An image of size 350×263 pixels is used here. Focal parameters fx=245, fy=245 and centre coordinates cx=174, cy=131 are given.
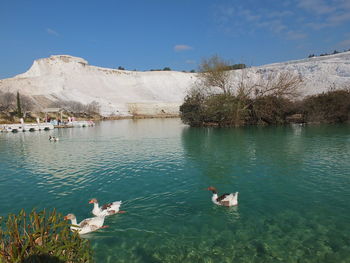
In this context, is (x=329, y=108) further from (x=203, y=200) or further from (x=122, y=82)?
(x=122, y=82)

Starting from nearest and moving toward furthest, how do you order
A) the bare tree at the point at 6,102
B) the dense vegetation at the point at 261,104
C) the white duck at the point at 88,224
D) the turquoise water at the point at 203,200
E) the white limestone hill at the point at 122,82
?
the turquoise water at the point at 203,200 < the white duck at the point at 88,224 < the dense vegetation at the point at 261,104 < the bare tree at the point at 6,102 < the white limestone hill at the point at 122,82

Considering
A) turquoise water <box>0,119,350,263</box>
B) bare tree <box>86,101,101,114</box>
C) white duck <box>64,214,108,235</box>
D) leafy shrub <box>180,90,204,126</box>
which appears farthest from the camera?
bare tree <box>86,101,101,114</box>

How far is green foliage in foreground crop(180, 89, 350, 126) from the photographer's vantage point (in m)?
36.0

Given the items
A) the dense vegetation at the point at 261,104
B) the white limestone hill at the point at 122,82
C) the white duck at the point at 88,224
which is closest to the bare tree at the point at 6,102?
the white limestone hill at the point at 122,82

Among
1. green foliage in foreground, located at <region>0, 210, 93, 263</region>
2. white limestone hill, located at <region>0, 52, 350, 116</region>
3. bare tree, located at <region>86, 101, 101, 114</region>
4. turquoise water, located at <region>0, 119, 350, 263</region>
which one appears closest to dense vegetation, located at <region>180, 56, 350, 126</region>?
turquoise water, located at <region>0, 119, 350, 263</region>

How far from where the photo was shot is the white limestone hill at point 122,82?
6719 cm

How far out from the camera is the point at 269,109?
36062 mm

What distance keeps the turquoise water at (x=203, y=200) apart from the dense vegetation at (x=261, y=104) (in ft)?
68.1

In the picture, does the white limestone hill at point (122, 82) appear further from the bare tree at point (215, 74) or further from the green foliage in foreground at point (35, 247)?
the green foliage in foreground at point (35, 247)

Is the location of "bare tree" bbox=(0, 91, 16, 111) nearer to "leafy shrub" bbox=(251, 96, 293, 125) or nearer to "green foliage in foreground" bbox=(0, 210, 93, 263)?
"leafy shrub" bbox=(251, 96, 293, 125)

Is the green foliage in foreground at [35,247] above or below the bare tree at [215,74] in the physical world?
below

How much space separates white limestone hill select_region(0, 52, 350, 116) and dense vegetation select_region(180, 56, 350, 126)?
23.5m

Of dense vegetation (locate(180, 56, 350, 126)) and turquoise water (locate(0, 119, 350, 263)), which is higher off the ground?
dense vegetation (locate(180, 56, 350, 126))

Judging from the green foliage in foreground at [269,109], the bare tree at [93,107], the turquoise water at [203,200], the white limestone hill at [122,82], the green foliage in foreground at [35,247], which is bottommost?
the turquoise water at [203,200]
